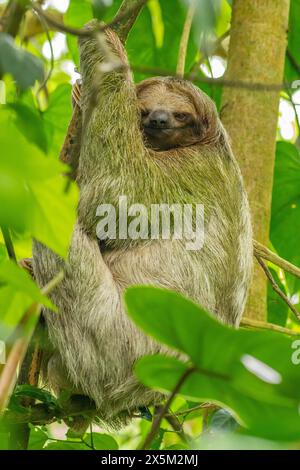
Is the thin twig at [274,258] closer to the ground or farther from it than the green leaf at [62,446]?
farther from it

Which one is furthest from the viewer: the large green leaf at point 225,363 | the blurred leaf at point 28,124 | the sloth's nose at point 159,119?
the sloth's nose at point 159,119


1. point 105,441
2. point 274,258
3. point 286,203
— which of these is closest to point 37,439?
A: point 105,441

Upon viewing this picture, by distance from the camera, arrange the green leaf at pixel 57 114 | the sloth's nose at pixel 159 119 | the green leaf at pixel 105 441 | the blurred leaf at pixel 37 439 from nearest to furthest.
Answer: the blurred leaf at pixel 37 439 < the green leaf at pixel 105 441 < the sloth's nose at pixel 159 119 < the green leaf at pixel 57 114

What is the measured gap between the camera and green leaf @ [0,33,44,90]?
2.30 metres

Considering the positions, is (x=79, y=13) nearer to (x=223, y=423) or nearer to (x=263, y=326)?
(x=263, y=326)

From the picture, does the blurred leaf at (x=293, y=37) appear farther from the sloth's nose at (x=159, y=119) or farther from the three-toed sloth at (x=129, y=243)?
the sloth's nose at (x=159, y=119)

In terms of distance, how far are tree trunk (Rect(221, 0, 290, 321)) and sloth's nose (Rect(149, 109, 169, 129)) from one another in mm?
808

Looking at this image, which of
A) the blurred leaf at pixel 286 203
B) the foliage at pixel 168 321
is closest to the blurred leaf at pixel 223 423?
the foliage at pixel 168 321

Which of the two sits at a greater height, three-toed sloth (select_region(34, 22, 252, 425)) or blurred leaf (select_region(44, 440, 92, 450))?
three-toed sloth (select_region(34, 22, 252, 425))

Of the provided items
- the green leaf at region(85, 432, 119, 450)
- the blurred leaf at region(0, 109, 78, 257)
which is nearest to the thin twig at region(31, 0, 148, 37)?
the blurred leaf at region(0, 109, 78, 257)

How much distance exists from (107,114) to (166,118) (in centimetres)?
57

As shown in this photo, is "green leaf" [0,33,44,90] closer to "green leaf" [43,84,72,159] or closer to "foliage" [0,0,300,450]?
"foliage" [0,0,300,450]

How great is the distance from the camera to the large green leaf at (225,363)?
175 cm
